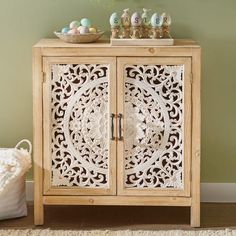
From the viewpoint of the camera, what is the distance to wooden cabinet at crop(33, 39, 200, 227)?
363cm

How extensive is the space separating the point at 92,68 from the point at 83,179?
1.80ft

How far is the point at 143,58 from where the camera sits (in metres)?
3.62

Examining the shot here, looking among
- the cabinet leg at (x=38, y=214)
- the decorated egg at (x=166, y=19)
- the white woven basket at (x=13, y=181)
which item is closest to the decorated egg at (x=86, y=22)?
the decorated egg at (x=166, y=19)

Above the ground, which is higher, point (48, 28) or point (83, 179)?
point (48, 28)

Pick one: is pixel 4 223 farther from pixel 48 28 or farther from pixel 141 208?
pixel 48 28

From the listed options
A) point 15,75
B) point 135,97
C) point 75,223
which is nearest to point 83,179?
point 75,223

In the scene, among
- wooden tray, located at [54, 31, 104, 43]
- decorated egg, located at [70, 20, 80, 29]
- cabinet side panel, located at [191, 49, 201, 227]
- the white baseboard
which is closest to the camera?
cabinet side panel, located at [191, 49, 201, 227]

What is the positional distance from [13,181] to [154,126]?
0.74 metres

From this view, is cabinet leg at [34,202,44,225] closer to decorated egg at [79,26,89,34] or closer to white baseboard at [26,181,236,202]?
white baseboard at [26,181,236,202]

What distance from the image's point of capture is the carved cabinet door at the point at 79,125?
365 centimetres

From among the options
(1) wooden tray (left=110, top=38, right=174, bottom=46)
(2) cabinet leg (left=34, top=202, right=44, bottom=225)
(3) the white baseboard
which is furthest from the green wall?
(2) cabinet leg (left=34, top=202, right=44, bottom=225)

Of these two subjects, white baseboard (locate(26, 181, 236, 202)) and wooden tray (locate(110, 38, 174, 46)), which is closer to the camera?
wooden tray (locate(110, 38, 174, 46))

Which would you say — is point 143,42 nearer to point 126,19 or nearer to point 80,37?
point 126,19

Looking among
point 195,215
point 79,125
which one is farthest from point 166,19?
point 195,215
